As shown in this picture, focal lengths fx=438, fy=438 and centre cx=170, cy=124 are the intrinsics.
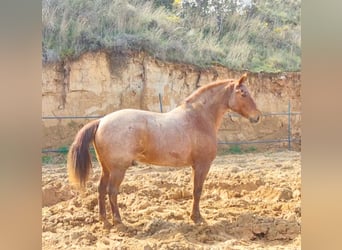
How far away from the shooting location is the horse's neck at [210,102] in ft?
8.33

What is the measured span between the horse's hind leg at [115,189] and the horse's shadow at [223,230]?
6 centimetres

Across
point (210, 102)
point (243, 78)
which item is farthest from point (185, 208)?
point (243, 78)

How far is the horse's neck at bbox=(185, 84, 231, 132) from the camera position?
254 centimetres

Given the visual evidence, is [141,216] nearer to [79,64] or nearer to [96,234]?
[96,234]

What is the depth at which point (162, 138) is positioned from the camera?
2.46 metres

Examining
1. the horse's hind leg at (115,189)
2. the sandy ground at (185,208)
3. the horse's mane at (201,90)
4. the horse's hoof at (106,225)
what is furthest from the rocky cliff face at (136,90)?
the horse's hoof at (106,225)

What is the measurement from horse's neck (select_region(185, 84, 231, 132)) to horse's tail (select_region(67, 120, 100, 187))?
2.06 feet

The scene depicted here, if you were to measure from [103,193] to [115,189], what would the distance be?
7cm

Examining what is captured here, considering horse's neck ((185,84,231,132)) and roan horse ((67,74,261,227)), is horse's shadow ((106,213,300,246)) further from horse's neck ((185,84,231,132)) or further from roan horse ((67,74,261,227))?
horse's neck ((185,84,231,132))
